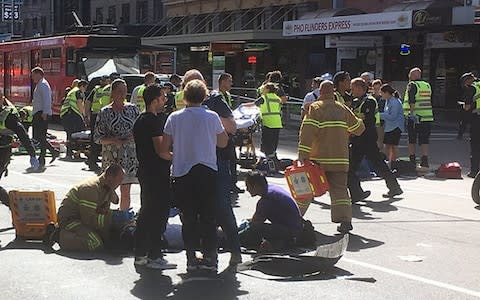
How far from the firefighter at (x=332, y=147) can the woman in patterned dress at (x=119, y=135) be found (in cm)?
197

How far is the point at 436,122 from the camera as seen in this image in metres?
29.4

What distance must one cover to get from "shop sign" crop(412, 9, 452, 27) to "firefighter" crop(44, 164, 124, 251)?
21.3m

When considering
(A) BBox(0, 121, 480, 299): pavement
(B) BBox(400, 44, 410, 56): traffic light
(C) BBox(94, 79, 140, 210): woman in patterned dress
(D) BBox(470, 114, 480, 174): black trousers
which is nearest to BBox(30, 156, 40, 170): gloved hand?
(A) BBox(0, 121, 480, 299): pavement

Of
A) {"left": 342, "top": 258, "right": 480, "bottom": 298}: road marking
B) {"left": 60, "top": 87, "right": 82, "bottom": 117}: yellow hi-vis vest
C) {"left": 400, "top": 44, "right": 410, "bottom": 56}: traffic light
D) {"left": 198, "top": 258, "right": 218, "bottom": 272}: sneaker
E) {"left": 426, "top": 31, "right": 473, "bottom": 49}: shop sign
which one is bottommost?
{"left": 342, "top": 258, "right": 480, "bottom": 298}: road marking

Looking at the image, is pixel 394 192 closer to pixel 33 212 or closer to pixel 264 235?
pixel 264 235

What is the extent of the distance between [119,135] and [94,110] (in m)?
6.94

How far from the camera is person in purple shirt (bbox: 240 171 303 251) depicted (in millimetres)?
8031

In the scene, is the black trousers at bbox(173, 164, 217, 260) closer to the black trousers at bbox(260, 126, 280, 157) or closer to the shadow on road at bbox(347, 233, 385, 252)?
the shadow on road at bbox(347, 233, 385, 252)

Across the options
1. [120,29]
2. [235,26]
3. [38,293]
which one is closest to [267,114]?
[38,293]

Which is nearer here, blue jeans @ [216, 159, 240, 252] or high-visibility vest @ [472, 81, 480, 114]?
blue jeans @ [216, 159, 240, 252]

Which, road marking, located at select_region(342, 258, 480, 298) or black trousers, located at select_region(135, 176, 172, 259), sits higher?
black trousers, located at select_region(135, 176, 172, 259)

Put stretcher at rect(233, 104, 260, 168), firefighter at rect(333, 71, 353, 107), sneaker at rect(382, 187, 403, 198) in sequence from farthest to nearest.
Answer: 1. stretcher at rect(233, 104, 260, 168)
2. sneaker at rect(382, 187, 403, 198)
3. firefighter at rect(333, 71, 353, 107)

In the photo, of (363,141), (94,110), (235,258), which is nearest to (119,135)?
(235,258)

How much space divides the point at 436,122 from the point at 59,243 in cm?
2332
